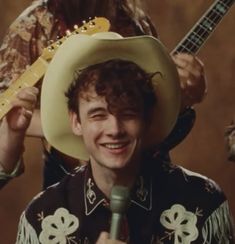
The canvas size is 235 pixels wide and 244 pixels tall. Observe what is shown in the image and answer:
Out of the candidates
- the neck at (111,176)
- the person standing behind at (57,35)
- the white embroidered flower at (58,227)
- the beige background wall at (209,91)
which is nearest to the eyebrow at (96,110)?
the neck at (111,176)

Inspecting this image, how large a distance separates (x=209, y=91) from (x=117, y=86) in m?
0.69

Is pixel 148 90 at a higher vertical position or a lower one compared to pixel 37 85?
lower

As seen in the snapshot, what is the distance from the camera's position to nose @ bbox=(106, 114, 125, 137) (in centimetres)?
137

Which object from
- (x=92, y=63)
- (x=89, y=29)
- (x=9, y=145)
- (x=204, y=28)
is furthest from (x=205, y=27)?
(x=9, y=145)

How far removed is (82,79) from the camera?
141 cm

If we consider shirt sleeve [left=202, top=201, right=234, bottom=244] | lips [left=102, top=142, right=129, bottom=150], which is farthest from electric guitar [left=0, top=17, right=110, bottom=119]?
shirt sleeve [left=202, top=201, right=234, bottom=244]

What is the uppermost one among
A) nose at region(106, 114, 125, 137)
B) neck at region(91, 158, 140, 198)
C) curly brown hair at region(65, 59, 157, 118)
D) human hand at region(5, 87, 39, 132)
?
human hand at region(5, 87, 39, 132)

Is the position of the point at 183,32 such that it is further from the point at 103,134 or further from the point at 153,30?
the point at 103,134

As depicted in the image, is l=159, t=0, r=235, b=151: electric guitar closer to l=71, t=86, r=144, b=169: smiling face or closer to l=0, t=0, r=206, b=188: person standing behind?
l=0, t=0, r=206, b=188: person standing behind

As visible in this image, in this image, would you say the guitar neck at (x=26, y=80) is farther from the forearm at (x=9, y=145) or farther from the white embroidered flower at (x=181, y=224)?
the white embroidered flower at (x=181, y=224)

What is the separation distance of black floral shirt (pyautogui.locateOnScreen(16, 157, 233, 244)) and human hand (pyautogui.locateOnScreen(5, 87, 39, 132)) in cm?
20

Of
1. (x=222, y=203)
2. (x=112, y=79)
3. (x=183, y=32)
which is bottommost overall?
(x=222, y=203)

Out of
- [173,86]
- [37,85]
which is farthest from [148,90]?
[37,85]

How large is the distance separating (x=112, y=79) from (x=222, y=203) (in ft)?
1.04
